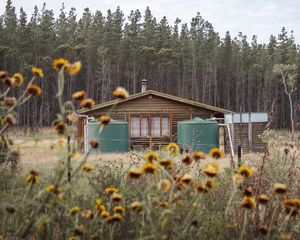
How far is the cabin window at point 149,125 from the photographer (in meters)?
21.5

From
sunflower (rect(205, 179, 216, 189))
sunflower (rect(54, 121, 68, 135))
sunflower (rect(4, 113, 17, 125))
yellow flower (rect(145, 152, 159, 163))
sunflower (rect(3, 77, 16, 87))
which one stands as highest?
sunflower (rect(3, 77, 16, 87))

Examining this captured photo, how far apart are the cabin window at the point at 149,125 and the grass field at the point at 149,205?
15.5 metres

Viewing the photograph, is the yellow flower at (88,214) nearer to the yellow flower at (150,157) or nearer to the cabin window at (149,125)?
the yellow flower at (150,157)

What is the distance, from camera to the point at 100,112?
69.7 ft

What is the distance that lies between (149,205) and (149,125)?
1958 cm

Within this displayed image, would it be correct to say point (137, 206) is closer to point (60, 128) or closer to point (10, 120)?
point (60, 128)

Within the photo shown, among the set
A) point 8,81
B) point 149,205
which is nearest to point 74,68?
point 8,81

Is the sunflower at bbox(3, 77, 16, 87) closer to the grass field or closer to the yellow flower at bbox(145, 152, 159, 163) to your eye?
the grass field

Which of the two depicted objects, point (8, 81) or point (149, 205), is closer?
point (149, 205)

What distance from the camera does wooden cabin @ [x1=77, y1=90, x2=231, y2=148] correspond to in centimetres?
2133

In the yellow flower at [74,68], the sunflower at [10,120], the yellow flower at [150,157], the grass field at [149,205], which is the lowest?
the grass field at [149,205]

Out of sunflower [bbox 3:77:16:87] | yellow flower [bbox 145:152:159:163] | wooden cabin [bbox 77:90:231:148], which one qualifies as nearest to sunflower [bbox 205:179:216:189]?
yellow flower [bbox 145:152:159:163]

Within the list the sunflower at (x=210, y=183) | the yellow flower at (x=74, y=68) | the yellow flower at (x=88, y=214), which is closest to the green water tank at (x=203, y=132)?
the yellow flower at (x=88, y=214)

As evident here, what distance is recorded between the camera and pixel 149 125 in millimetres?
21484
